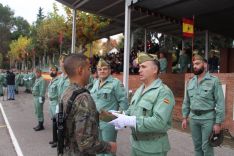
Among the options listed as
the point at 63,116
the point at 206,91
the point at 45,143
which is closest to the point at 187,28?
the point at 45,143

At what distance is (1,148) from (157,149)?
5.55m

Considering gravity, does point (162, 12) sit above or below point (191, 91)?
above

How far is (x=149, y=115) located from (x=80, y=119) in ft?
2.88

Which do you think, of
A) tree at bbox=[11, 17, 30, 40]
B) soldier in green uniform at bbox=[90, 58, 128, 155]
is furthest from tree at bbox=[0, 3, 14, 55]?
soldier in green uniform at bbox=[90, 58, 128, 155]

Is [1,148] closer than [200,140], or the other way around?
[200,140]

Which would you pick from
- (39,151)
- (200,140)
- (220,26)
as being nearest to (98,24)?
(220,26)

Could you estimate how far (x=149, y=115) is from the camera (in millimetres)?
3615

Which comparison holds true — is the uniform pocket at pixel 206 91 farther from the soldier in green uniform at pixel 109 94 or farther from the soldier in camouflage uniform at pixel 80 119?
the soldier in camouflage uniform at pixel 80 119

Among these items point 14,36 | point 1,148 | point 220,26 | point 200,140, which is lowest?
point 1,148

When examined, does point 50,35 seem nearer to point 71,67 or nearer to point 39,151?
point 39,151

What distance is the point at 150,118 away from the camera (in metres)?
3.47

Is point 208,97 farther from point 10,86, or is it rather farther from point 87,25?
point 10,86

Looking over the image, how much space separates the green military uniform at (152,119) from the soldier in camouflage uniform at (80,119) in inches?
18.0

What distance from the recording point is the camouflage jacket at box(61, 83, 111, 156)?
9.82ft
